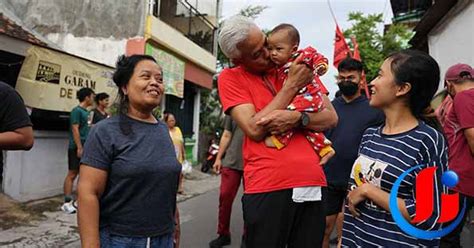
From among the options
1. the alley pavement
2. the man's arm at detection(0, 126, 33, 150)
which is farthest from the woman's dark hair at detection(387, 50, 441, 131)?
the alley pavement

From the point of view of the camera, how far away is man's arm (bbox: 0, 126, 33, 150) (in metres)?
2.54

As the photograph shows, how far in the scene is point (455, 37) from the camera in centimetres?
869

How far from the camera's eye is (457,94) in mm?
3547


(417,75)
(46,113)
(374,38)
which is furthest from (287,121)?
(374,38)

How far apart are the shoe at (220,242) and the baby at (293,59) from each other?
124 inches

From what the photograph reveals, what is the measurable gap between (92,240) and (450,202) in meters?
1.65

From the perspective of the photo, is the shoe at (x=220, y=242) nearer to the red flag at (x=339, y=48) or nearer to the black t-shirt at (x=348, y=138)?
the black t-shirt at (x=348, y=138)

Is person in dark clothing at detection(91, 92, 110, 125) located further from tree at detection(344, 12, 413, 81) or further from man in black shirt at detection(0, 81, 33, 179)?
tree at detection(344, 12, 413, 81)

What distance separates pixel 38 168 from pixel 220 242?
12.5 ft

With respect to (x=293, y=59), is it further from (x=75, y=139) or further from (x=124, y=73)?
(x=75, y=139)

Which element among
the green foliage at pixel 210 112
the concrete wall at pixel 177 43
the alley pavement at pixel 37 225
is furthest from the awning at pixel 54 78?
the green foliage at pixel 210 112

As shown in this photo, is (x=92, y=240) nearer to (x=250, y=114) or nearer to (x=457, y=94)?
(x=250, y=114)

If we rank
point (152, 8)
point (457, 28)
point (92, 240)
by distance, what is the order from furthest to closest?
point (152, 8) < point (457, 28) < point (92, 240)

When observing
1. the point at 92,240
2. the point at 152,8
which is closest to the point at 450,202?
the point at 92,240
